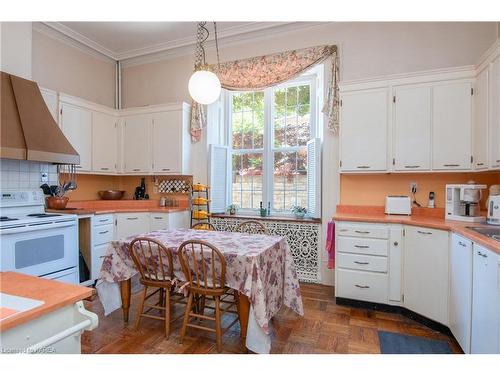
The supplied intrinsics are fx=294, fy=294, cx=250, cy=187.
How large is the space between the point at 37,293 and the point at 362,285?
260cm

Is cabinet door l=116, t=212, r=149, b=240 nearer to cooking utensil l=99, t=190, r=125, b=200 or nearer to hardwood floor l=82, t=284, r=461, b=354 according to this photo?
cooking utensil l=99, t=190, r=125, b=200

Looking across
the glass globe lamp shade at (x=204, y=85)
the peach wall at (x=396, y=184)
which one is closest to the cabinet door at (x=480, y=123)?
the peach wall at (x=396, y=184)

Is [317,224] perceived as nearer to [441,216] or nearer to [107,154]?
[441,216]

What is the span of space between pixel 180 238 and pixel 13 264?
1.48 meters

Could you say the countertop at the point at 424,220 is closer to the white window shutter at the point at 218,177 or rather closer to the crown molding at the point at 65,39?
the white window shutter at the point at 218,177

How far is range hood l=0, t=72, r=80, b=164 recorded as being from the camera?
8.67 ft

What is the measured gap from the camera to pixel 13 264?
8.37ft

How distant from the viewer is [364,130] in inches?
122

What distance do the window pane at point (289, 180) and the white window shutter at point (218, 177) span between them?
721mm

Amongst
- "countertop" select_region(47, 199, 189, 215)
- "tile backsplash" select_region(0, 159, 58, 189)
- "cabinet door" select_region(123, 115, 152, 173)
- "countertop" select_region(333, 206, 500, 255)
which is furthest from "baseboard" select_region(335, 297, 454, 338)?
"tile backsplash" select_region(0, 159, 58, 189)

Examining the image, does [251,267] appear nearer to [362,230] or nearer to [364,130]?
[362,230]

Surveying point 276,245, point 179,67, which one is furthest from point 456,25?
point 179,67

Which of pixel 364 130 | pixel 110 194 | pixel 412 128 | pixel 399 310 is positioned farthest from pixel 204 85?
pixel 110 194

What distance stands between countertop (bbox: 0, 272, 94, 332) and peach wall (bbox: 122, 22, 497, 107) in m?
3.35
